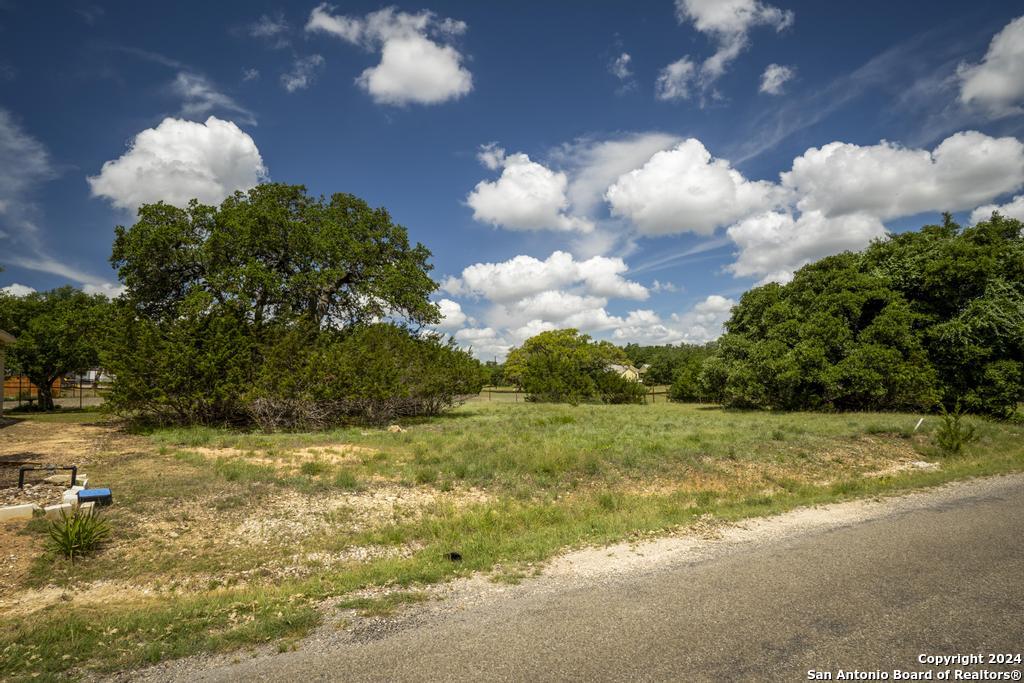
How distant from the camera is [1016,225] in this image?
23.5 meters

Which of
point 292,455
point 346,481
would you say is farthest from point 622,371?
point 346,481

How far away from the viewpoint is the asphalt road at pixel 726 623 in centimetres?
372

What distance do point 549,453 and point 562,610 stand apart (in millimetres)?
8511

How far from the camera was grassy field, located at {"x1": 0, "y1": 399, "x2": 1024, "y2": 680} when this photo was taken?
4.96m

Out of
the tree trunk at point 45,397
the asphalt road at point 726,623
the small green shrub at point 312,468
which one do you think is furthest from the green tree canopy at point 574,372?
the asphalt road at point 726,623

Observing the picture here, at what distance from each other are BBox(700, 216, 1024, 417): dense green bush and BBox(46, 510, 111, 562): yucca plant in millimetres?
25920

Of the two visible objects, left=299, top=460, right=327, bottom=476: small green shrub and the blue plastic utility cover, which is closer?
the blue plastic utility cover

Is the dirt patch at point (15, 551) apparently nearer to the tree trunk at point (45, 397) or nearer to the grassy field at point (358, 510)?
the grassy field at point (358, 510)

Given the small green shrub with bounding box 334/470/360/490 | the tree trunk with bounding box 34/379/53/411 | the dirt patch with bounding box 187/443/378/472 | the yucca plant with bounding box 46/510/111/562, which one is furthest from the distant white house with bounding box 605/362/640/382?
the tree trunk with bounding box 34/379/53/411

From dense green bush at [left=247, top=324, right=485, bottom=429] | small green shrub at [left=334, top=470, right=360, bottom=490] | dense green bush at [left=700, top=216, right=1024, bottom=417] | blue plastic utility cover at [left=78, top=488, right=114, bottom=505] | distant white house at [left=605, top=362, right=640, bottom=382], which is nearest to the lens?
blue plastic utility cover at [left=78, top=488, right=114, bottom=505]

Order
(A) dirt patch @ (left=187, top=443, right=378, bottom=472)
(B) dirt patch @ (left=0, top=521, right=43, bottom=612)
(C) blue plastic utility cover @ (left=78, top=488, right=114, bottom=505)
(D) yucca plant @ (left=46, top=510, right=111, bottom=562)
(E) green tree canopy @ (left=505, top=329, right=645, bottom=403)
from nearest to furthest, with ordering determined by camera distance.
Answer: (B) dirt patch @ (left=0, top=521, right=43, bottom=612) < (D) yucca plant @ (left=46, top=510, right=111, bottom=562) < (C) blue plastic utility cover @ (left=78, top=488, right=114, bottom=505) < (A) dirt patch @ (left=187, top=443, right=378, bottom=472) < (E) green tree canopy @ (left=505, top=329, right=645, bottom=403)

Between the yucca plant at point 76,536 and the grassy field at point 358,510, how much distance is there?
0.54 ft

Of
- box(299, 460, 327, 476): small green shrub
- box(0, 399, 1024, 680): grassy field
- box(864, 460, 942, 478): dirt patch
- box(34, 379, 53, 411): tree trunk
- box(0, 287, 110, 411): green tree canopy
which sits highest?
box(0, 287, 110, 411): green tree canopy

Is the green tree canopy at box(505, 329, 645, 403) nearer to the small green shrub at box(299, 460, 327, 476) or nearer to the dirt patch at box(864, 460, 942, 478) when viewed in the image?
the dirt patch at box(864, 460, 942, 478)
